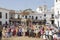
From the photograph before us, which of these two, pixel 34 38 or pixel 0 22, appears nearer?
pixel 34 38

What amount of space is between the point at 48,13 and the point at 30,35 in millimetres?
33196

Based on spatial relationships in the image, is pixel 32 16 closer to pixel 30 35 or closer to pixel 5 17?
pixel 5 17

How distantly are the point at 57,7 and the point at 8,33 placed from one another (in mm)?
18374

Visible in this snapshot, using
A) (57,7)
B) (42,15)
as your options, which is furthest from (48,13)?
(57,7)

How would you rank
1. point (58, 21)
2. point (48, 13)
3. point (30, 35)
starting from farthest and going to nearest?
point (48, 13), point (58, 21), point (30, 35)

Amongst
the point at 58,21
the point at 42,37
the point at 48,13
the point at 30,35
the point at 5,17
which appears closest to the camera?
the point at 42,37

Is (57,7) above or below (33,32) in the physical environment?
above

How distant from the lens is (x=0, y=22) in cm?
3381

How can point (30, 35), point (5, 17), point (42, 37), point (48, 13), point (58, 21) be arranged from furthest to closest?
point (48, 13) → point (5, 17) → point (58, 21) → point (30, 35) → point (42, 37)

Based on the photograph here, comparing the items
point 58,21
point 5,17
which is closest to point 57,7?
point 58,21

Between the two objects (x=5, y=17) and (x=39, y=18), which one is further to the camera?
(x=39, y=18)

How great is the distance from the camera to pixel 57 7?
3353 centimetres

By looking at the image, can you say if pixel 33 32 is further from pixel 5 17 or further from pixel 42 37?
pixel 5 17

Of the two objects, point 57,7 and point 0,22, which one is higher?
Result: point 57,7
